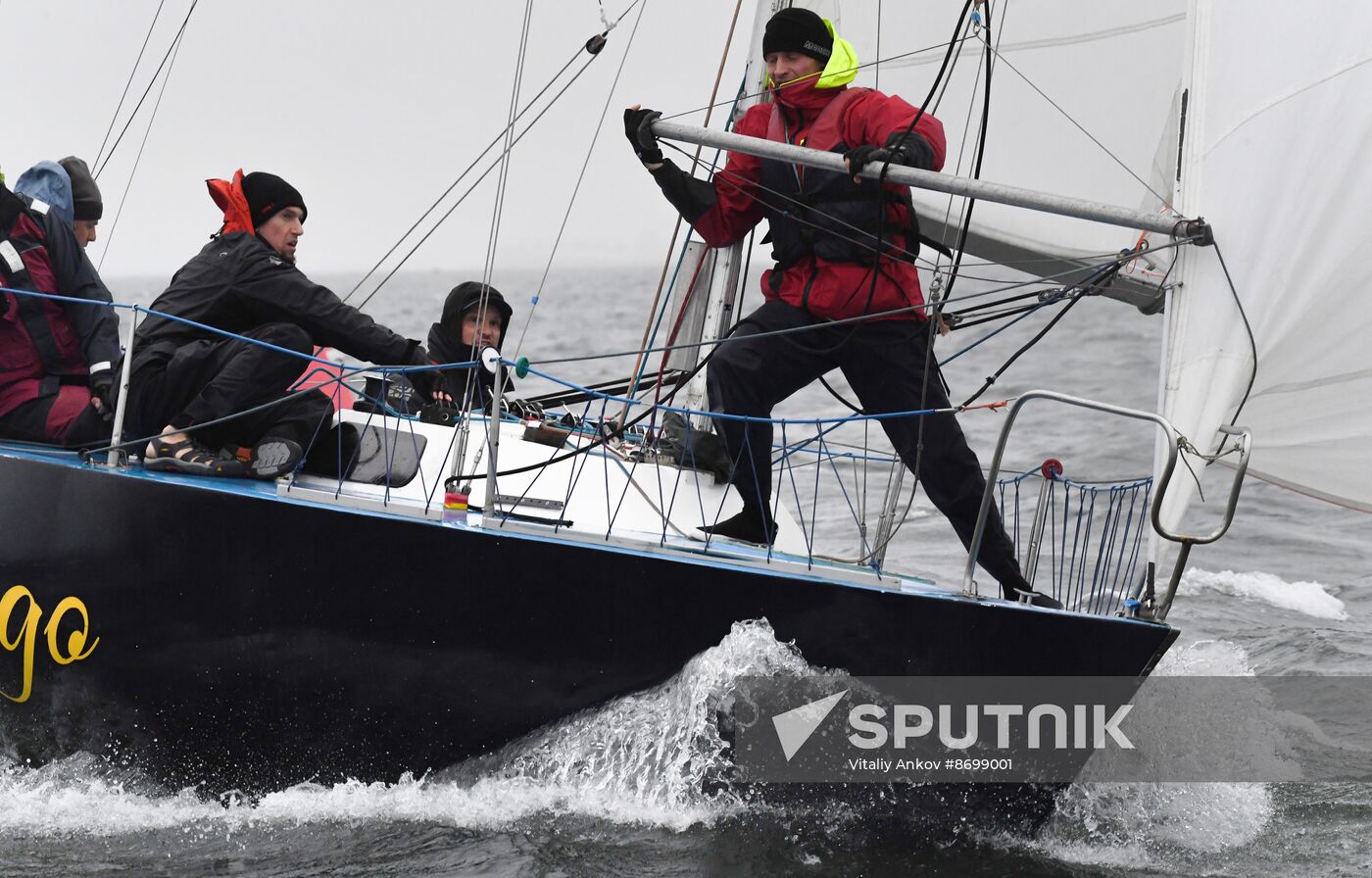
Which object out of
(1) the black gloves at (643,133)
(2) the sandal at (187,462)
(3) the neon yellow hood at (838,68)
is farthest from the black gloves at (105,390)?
(3) the neon yellow hood at (838,68)

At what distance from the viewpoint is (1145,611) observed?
386 cm

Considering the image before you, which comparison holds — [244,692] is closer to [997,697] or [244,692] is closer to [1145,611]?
[997,697]

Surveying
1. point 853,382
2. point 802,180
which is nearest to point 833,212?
point 802,180

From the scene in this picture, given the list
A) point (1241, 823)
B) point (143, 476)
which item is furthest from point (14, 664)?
point (1241, 823)

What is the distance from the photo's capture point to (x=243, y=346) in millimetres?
4426

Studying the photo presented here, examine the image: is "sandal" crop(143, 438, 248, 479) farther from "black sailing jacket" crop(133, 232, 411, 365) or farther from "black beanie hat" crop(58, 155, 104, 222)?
"black beanie hat" crop(58, 155, 104, 222)

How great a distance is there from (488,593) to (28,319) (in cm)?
175

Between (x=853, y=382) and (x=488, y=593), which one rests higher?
(x=853, y=382)

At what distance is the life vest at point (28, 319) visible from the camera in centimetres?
454

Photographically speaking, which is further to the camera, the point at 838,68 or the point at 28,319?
the point at 28,319

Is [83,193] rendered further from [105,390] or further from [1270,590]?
[1270,590]

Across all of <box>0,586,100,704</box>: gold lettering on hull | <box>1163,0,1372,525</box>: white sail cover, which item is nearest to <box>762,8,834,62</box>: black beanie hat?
<box>1163,0,1372,525</box>: white sail cover

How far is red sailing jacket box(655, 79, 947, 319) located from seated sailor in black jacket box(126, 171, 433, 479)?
110cm

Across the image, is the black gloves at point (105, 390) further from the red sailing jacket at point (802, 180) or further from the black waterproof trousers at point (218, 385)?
the red sailing jacket at point (802, 180)
